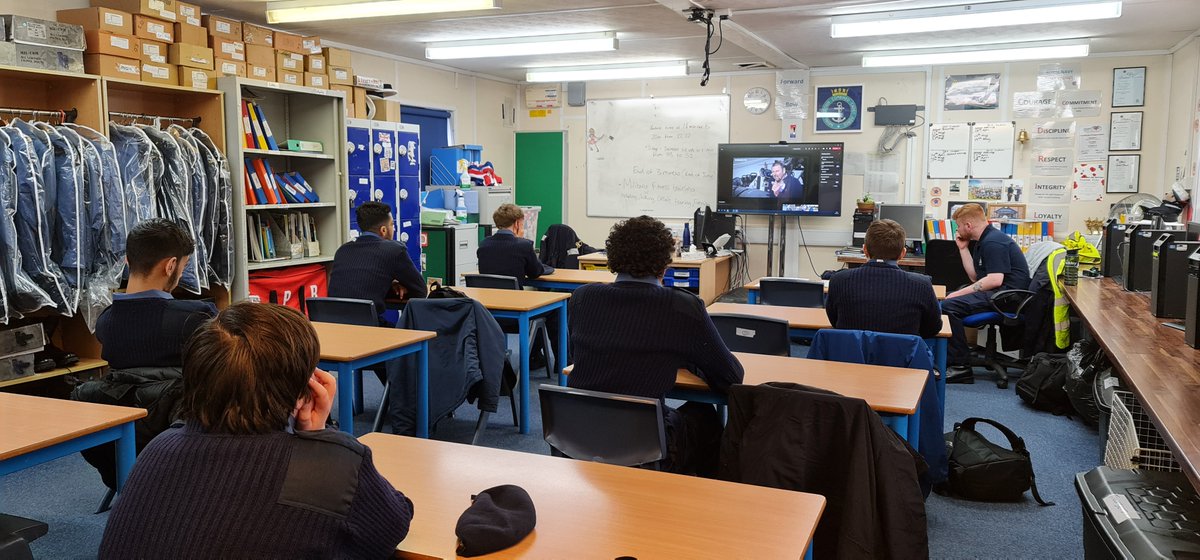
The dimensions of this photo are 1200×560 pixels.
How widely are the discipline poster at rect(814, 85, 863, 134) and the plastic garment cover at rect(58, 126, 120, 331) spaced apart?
6.55 m

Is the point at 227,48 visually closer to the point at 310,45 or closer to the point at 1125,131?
the point at 310,45

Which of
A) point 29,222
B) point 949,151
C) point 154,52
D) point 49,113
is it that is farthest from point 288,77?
point 949,151

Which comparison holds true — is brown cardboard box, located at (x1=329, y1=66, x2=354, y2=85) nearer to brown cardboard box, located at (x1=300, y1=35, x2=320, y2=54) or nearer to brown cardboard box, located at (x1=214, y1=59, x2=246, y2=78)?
brown cardboard box, located at (x1=300, y1=35, x2=320, y2=54)

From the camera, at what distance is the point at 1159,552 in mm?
1981

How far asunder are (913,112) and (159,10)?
6.57m

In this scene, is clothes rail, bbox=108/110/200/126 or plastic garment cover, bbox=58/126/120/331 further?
clothes rail, bbox=108/110/200/126

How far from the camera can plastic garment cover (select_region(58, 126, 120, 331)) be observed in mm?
4586

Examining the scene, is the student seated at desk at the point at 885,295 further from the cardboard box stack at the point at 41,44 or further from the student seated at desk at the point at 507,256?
the cardboard box stack at the point at 41,44

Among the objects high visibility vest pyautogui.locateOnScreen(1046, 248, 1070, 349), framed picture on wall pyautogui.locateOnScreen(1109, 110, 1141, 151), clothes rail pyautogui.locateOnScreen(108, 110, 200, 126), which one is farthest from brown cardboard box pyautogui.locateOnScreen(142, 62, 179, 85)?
framed picture on wall pyautogui.locateOnScreen(1109, 110, 1141, 151)

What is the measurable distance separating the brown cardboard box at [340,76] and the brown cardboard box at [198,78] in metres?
1.06

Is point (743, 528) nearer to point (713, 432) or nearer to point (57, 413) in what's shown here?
point (713, 432)

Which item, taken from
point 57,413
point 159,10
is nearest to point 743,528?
point 57,413

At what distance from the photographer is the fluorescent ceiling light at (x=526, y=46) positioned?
22.9ft

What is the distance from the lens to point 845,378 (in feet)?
9.47
